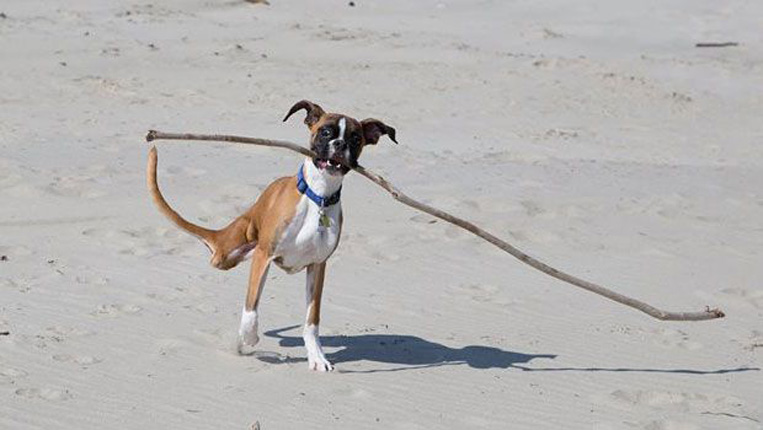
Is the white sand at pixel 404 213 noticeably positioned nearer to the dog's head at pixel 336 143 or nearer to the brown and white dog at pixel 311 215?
the brown and white dog at pixel 311 215

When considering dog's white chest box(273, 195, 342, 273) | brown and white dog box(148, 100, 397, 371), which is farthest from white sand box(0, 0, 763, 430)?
dog's white chest box(273, 195, 342, 273)

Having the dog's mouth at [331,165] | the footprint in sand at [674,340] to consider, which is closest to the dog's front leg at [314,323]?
the dog's mouth at [331,165]

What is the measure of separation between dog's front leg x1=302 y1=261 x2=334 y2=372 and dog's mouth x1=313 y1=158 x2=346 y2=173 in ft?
2.09

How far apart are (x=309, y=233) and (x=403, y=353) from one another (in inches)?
43.1

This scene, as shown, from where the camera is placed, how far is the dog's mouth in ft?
25.8

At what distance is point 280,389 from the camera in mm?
7656

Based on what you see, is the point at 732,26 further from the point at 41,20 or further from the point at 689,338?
the point at 689,338

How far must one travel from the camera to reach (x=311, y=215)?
26.3ft

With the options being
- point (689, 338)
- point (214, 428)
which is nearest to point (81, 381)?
point (214, 428)

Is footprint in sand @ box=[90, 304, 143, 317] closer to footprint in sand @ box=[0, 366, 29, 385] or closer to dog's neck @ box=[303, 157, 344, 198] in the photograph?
footprint in sand @ box=[0, 366, 29, 385]

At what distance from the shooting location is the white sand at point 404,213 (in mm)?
7773

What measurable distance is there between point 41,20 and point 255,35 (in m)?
2.69

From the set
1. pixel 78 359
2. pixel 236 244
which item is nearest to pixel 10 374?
pixel 78 359

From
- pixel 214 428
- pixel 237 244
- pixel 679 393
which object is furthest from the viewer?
pixel 237 244
